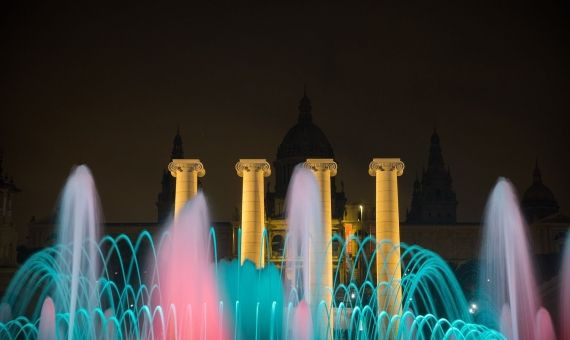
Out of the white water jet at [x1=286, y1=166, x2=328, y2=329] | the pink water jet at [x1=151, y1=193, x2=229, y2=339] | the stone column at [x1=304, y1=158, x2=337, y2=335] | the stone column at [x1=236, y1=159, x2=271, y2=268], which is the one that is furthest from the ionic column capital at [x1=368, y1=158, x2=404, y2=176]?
the pink water jet at [x1=151, y1=193, x2=229, y2=339]

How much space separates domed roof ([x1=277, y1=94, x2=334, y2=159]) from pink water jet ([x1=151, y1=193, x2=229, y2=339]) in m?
114

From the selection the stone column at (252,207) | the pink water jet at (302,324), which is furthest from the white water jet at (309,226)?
the pink water jet at (302,324)

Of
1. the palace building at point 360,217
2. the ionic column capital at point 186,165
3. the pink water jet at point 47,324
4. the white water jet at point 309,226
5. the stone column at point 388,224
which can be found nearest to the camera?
the pink water jet at point 47,324

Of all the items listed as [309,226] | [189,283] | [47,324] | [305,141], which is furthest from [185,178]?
[305,141]

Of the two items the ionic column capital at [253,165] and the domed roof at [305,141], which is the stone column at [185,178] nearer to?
the ionic column capital at [253,165]

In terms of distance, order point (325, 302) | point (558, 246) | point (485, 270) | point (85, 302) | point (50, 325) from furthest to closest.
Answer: point (558, 246), point (485, 270), point (85, 302), point (325, 302), point (50, 325)

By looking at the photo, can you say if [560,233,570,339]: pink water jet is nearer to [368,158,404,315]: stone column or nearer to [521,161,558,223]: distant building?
[368,158,404,315]: stone column

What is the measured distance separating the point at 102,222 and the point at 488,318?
8076 centimetres

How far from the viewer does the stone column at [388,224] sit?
180 feet

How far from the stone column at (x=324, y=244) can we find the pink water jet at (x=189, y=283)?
6.43 metres

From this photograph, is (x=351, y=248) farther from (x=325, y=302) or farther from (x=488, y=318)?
(x=325, y=302)

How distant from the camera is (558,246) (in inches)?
5645

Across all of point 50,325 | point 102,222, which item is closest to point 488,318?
point 50,325

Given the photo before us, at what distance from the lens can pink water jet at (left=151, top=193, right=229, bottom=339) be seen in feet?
170
